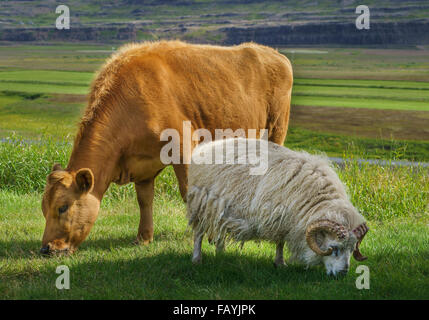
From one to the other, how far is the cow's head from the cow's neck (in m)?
0.18

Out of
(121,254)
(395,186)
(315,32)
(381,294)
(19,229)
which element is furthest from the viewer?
(315,32)

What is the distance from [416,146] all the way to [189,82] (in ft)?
91.6

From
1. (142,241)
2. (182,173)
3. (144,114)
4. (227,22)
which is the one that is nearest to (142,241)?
(142,241)

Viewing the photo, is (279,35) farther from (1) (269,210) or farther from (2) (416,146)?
(1) (269,210)

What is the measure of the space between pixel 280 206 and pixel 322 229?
535 mm

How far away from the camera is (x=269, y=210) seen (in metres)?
5.54

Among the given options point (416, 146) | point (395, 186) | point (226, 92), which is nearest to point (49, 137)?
point (226, 92)

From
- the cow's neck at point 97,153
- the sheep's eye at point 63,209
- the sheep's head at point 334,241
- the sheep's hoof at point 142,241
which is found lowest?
the sheep's hoof at point 142,241

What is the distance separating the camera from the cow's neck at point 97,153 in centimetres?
636

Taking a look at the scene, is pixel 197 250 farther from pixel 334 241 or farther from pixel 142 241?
pixel 334 241

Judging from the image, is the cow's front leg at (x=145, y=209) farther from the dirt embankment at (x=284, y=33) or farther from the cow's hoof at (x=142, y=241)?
the dirt embankment at (x=284, y=33)

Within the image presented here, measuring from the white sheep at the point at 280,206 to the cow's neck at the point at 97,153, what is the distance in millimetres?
1123

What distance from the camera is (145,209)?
7.64 metres

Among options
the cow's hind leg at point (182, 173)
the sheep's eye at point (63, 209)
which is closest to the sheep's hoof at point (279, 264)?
the cow's hind leg at point (182, 173)
